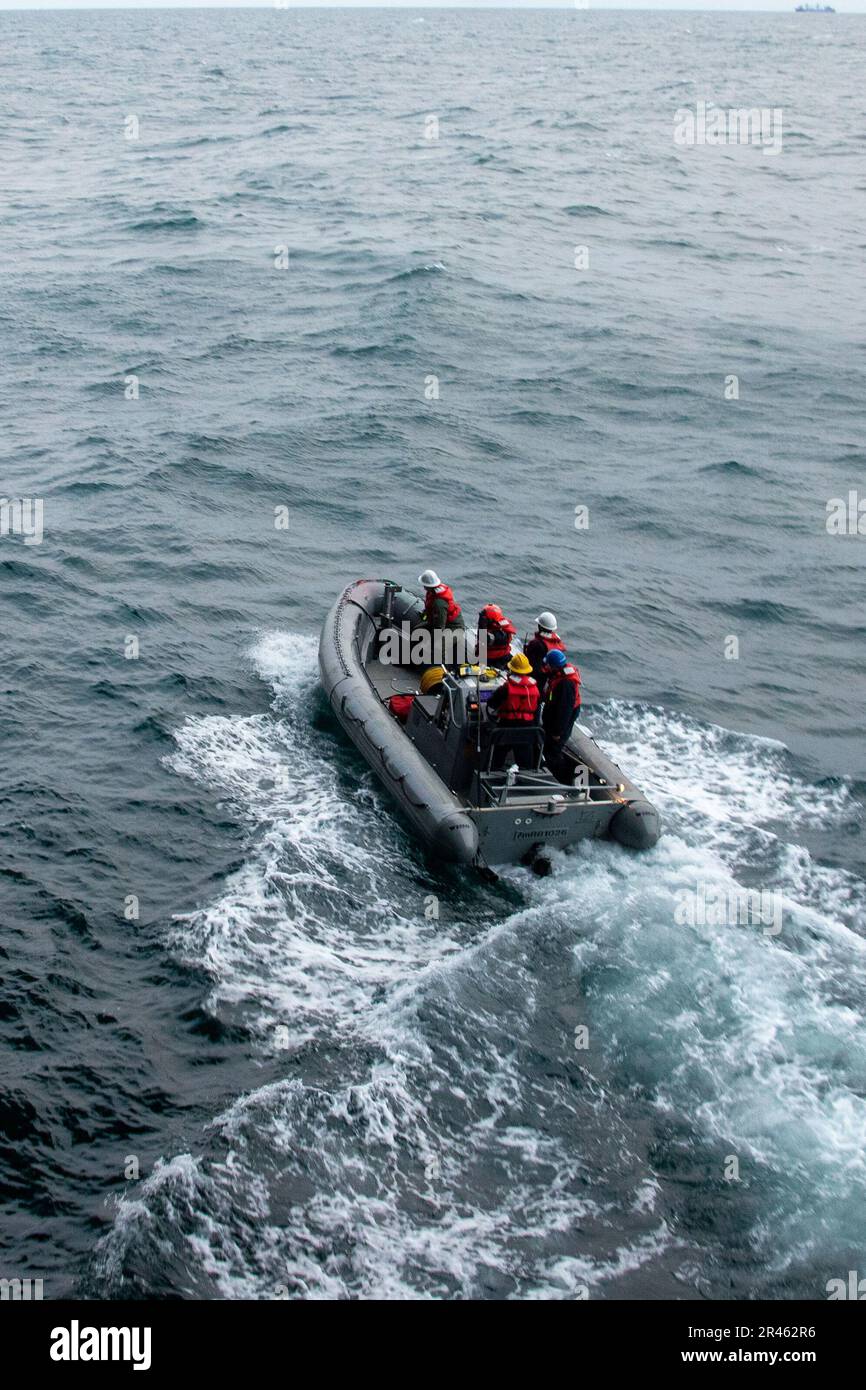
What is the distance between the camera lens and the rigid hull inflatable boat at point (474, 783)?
1545cm

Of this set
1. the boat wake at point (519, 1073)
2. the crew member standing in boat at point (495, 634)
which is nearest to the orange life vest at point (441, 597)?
the crew member standing in boat at point (495, 634)

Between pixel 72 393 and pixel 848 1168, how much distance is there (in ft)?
81.9

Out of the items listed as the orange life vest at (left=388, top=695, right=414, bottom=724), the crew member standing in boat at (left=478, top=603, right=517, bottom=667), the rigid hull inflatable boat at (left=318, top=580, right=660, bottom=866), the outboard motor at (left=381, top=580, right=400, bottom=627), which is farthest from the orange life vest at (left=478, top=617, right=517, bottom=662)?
the outboard motor at (left=381, top=580, right=400, bottom=627)

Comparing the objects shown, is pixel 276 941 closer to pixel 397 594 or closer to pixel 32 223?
pixel 397 594

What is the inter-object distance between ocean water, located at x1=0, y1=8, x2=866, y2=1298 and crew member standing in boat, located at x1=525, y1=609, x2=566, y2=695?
214 cm

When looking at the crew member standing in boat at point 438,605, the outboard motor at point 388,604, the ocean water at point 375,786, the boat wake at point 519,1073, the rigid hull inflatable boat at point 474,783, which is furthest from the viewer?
the outboard motor at point 388,604

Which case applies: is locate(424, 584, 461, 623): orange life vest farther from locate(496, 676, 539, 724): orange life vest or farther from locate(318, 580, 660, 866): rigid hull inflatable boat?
locate(496, 676, 539, 724): orange life vest

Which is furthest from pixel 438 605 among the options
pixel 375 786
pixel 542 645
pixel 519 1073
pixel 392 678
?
pixel 519 1073

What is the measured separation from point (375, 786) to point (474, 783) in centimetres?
166

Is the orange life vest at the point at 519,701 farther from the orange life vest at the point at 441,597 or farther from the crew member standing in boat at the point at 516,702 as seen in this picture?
the orange life vest at the point at 441,597

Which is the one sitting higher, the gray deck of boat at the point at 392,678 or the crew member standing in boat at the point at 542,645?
the crew member standing in boat at the point at 542,645

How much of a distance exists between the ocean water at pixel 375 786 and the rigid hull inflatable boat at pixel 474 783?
1.29 ft

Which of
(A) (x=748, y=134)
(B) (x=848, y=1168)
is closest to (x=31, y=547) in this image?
(B) (x=848, y=1168)

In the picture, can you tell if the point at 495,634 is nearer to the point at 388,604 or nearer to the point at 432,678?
the point at 432,678
